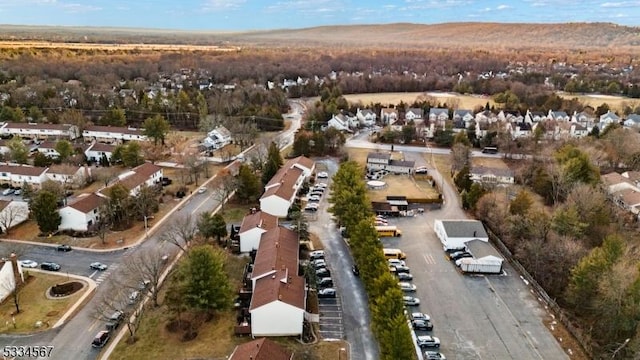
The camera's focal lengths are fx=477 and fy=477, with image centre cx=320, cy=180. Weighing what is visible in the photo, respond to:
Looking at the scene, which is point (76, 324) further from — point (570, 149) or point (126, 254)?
point (570, 149)

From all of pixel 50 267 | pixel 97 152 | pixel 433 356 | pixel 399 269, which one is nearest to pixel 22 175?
pixel 97 152

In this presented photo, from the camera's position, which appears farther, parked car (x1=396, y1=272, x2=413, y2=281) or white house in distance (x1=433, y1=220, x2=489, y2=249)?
white house in distance (x1=433, y1=220, x2=489, y2=249)

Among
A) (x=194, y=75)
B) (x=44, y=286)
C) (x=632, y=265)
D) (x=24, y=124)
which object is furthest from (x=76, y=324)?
(x=194, y=75)

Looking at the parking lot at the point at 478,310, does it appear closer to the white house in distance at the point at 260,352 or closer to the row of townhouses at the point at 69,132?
the white house in distance at the point at 260,352

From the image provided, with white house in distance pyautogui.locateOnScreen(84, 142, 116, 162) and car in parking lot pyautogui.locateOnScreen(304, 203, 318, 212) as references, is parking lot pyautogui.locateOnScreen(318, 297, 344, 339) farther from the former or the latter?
white house in distance pyautogui.locateOnScreen(84, 142, 116, 162)

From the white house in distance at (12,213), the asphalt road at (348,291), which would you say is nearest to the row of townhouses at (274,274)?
the asphalt road at (348,291)

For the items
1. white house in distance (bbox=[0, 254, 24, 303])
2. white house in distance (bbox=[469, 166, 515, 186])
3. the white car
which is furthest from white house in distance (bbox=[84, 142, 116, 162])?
white house in distance (bbox=[469, 166, 515, 186])

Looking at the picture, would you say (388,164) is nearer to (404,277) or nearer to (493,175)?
(493,175)
